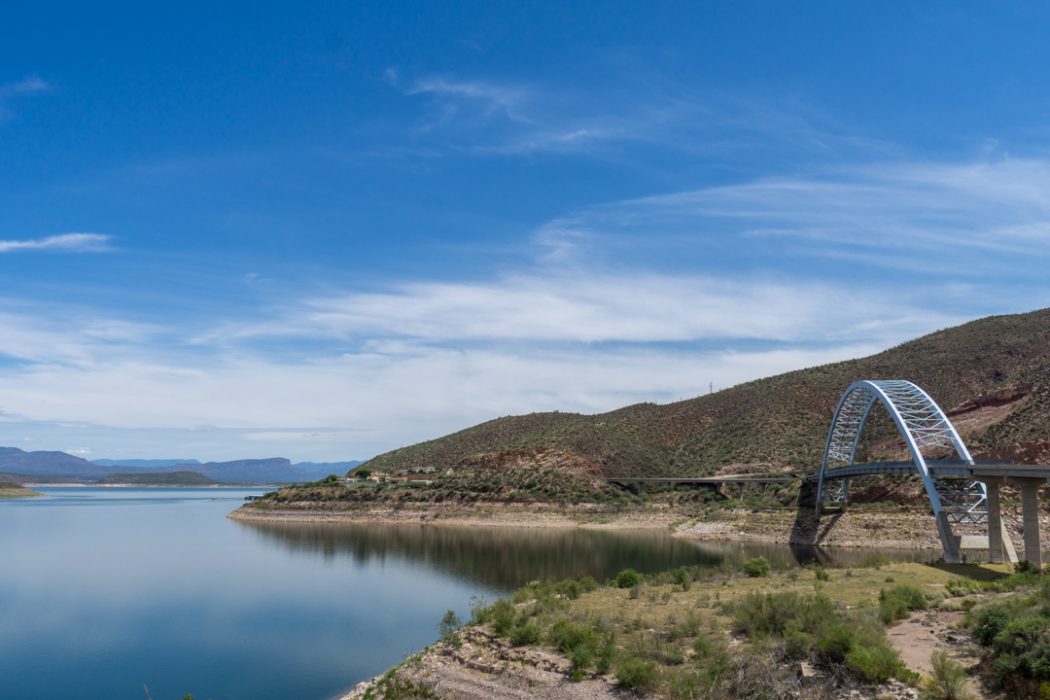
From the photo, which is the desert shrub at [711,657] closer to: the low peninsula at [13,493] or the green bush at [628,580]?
the green bush at [628,580]

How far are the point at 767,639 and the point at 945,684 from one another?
4122 mm

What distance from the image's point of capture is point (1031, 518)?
30547 mm

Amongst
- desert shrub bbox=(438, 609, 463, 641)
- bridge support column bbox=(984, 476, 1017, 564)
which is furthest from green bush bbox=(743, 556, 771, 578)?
desert shrub bbox=(438, 609, 463, 641)

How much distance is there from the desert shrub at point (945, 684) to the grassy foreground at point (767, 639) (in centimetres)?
2

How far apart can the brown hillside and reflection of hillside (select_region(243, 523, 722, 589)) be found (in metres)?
24.5

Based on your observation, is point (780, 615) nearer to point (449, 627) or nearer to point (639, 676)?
point (639, 676)

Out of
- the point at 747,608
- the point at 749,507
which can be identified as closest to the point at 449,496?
the point at 749,507

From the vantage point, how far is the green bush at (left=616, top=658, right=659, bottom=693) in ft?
50.1

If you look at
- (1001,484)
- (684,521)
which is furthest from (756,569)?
(684,521)

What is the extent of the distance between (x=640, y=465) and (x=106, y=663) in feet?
247

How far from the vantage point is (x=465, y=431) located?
125 metres

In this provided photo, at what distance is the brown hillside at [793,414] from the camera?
266 ft

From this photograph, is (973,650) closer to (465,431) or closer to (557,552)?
(557,552)

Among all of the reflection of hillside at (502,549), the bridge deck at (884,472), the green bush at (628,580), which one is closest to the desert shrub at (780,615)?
the green bush at (628,580)
